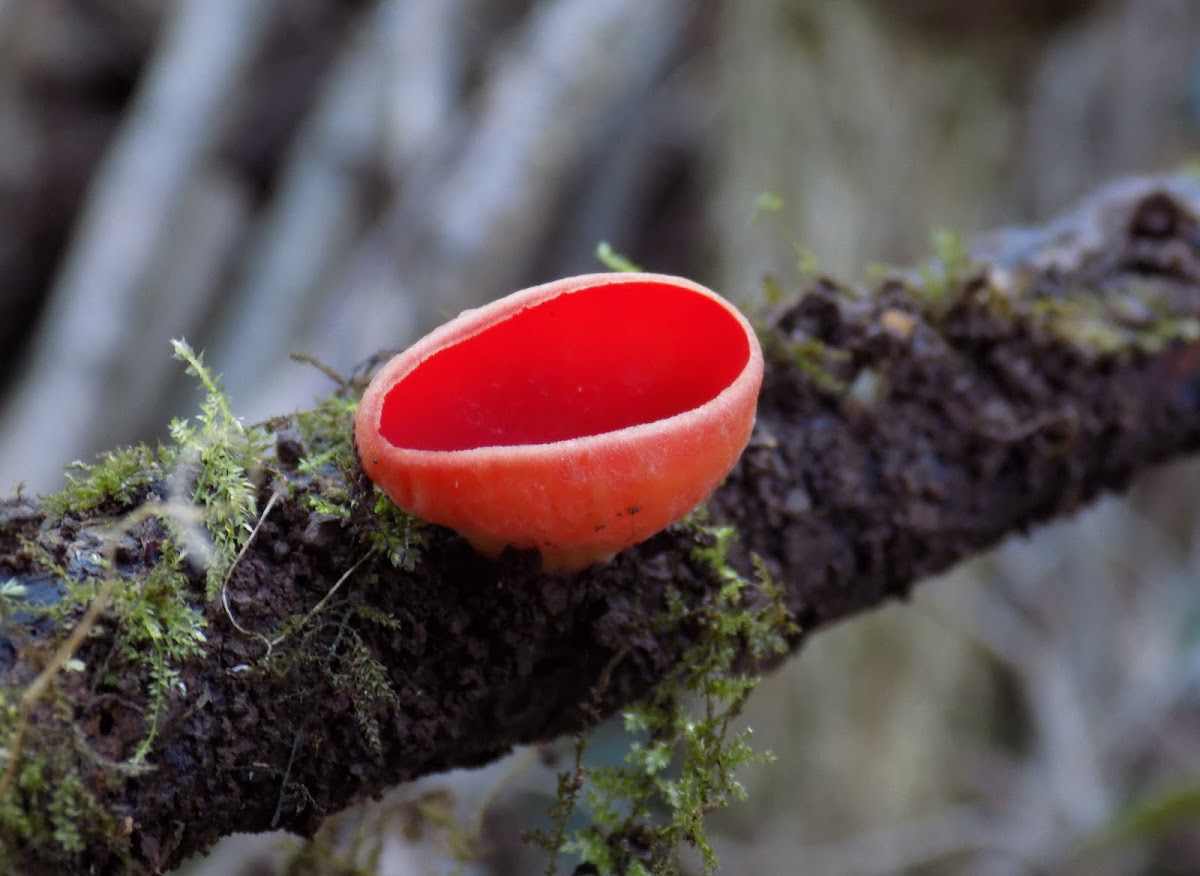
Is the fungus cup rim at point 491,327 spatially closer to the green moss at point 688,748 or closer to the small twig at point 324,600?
the small twig at point 324,600

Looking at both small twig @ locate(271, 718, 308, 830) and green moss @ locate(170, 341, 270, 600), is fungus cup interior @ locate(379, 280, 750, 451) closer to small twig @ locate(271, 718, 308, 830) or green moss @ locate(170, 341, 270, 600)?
green moss @ locate(170, 341, 270, 600)

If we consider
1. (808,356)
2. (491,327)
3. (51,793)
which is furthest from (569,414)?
(51,793)

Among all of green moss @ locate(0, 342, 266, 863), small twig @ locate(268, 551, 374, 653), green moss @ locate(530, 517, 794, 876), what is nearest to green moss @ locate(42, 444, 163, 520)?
green moss @ locate(0, 342, 266, 863)

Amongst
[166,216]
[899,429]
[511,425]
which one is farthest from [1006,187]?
[511,425]

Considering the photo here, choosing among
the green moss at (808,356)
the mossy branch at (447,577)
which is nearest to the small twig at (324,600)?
the mossy branch at (447,577)

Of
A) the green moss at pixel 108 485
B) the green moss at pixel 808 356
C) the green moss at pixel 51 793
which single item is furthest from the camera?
the green moss at pixel 808 356

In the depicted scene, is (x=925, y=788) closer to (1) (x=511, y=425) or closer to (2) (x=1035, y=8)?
(2) (x=1035, y=8)
